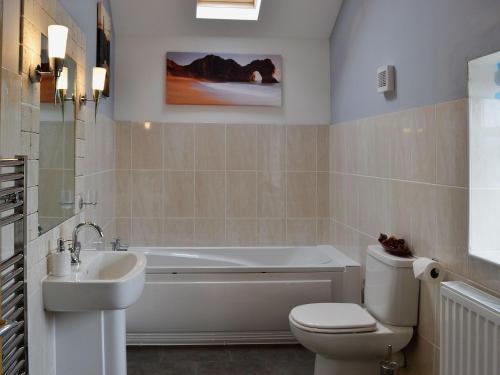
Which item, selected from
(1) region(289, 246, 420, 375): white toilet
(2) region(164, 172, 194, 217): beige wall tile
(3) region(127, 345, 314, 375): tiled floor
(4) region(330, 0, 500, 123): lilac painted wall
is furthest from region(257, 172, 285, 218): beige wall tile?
(1) region(289, 246, 420, 375): white toilet

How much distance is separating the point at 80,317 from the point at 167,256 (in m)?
1.76

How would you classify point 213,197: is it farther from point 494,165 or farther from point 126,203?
point 494,165

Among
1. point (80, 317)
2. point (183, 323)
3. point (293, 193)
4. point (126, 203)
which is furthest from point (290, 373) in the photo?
point (126, 203)

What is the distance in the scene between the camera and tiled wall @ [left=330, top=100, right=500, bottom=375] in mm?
2400

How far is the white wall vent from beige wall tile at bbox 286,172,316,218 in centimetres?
148

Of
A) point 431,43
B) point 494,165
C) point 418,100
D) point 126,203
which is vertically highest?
point 431,43

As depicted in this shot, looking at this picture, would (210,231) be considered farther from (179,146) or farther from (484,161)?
(484,161)

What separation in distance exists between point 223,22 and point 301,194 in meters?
1.55

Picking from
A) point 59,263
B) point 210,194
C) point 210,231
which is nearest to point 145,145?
point 210,194

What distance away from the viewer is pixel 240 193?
4582 mm

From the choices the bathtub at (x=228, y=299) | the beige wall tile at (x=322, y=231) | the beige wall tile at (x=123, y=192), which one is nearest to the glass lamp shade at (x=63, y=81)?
the bathtub at (x=228, y=299)

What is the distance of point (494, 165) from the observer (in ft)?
7.50

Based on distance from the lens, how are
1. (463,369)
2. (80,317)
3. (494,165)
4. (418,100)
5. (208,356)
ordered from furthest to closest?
(208,356) < (418,100) < (80,317) < (494,165) < (463,369)

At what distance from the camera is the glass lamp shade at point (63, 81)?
8.75 ft
